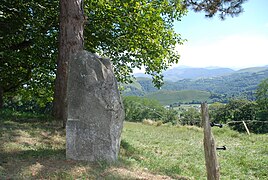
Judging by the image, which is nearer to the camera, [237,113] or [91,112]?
[91,112]

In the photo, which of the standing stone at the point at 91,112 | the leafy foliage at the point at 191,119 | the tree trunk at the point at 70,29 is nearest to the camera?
the standing stone at the point at 91,112

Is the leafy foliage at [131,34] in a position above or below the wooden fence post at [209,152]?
above

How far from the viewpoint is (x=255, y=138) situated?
17703mm

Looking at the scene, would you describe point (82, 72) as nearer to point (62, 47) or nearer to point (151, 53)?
point (62, 47)

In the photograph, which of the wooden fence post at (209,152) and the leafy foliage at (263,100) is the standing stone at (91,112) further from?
the leafy foliage at (263,100)

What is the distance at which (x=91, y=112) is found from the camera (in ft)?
22.6

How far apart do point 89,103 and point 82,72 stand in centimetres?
83

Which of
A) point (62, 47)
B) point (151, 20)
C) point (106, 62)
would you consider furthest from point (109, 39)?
point (106, 62)

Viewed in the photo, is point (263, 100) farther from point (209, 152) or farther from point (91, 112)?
point (91, 112)

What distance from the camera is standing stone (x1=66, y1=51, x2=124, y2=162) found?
6875 mm

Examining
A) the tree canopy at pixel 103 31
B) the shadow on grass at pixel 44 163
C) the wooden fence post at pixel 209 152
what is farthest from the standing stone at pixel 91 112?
the tree canopy at pixel 103 31

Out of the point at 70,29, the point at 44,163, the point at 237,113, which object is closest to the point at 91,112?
the point at 44,163

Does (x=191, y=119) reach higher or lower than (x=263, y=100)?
lower

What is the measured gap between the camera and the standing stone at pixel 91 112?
6.88 metres
